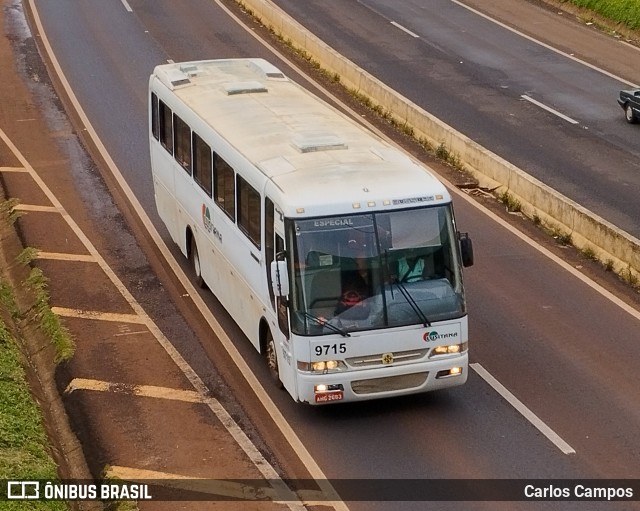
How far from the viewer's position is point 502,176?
23125 millimetres

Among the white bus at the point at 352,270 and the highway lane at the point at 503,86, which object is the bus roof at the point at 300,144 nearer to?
the white bus at the point at 352,270

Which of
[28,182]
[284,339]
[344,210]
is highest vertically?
[344,210]

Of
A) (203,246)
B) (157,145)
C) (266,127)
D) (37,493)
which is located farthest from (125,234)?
(37,493)

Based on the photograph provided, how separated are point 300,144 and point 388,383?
3.38 metres

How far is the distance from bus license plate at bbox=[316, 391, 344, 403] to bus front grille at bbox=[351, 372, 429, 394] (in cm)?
17

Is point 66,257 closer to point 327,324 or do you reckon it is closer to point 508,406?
point 327,324

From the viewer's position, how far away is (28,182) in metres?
24.7

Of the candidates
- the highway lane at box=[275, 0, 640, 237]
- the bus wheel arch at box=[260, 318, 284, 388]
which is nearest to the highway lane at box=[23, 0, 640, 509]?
the bus wheel arch at box=[260, 318, 284, 388]

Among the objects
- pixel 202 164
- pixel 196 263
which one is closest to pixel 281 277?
pixel 202 164

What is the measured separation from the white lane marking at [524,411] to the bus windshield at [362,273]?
1.56 m

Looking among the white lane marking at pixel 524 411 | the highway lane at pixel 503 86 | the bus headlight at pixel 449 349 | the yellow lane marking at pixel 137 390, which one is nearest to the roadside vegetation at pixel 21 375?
the yellow lane marking at pixel 137 390

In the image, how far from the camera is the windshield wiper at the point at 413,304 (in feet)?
44.8

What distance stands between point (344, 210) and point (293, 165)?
1.43m

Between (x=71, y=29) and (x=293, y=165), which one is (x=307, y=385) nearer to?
(x=293, y=165)
